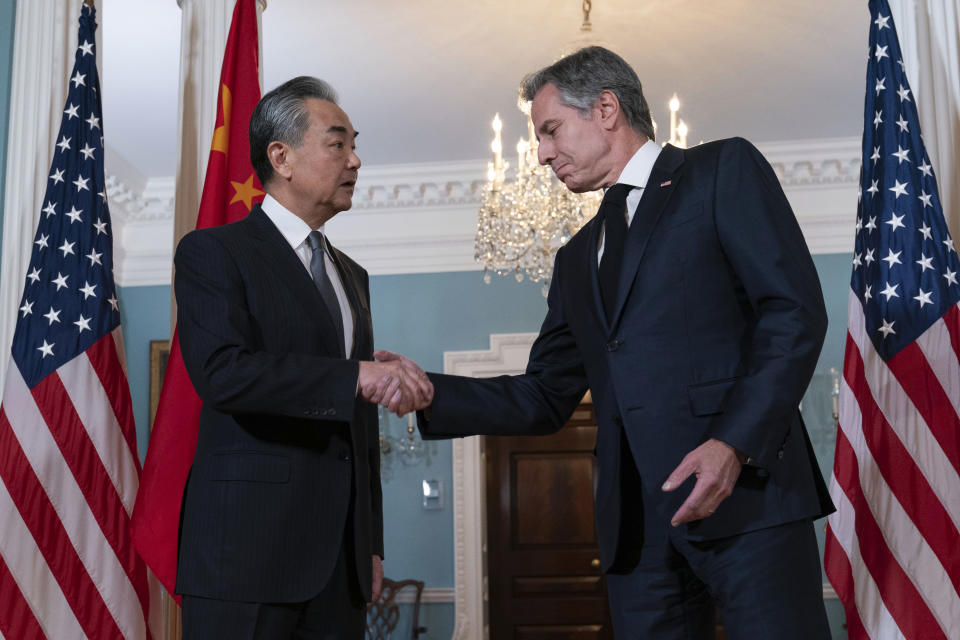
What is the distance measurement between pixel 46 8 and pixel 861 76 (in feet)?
16.6

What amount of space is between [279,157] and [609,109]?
0.79 m

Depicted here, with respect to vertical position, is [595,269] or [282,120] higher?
[282,120]

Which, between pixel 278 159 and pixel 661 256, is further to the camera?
pixel 278 159

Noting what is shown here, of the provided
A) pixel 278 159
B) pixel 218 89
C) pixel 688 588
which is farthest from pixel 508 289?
pixel 688 588

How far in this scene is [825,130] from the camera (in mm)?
7359

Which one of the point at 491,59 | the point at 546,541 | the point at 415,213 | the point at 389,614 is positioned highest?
the point at 491,59

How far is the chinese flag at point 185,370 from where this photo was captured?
2.81 meters

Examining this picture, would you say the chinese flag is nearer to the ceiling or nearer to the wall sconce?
the ceiling

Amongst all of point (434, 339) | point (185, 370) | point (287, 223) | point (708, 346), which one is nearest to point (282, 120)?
point (287, 223)

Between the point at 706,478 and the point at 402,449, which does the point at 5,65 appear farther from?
the point at 402,449

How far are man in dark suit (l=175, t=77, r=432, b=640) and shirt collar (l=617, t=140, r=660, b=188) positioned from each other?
629mm

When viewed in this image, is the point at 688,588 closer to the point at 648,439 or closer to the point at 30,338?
the point at 648,439

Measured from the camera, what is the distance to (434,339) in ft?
25.7

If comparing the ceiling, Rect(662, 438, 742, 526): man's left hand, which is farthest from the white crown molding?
Rect(662, 438, 742, 526): man's left hand
